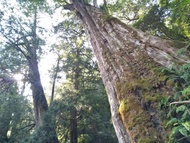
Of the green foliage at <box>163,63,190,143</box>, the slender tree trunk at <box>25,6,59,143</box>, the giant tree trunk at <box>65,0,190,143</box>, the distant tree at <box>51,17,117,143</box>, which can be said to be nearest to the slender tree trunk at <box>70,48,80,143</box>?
the distant tree at <box>51,17,117,143</box>

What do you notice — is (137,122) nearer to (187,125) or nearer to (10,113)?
(187,125)

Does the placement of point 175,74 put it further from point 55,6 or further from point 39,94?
point 55,6

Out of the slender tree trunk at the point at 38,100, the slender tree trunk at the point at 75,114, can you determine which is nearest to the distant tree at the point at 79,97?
the slender tree trunk at the point at 75,114

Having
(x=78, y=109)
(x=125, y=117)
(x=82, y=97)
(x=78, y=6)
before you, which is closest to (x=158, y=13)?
(x=78, y=6)

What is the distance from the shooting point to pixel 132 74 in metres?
3.02

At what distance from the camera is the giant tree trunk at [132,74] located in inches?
85.2

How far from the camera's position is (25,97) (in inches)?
337

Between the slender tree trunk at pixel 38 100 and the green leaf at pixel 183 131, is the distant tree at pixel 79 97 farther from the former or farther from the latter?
the green leaf at pixel 183 131

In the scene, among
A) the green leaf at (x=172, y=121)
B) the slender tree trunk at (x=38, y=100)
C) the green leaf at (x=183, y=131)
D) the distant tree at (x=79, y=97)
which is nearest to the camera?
the green leaf at (x=183, y=131)

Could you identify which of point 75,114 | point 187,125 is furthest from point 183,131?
point 75,114

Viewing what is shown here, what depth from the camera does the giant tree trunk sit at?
2.16 m

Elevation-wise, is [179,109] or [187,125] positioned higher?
[179,109]

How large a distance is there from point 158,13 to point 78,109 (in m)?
5.19

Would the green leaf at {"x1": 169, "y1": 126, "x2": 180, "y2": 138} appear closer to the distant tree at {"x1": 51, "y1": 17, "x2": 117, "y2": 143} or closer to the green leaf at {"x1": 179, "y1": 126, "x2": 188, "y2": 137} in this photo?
the green leaf at {"x1": 179, "y1": 126, "x2": 188, "y2": 137}
